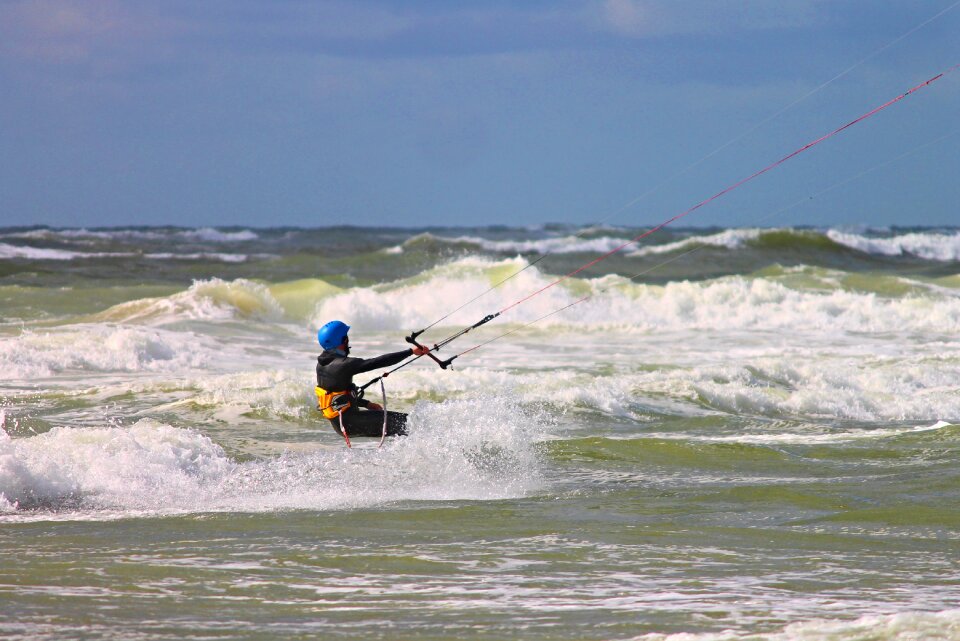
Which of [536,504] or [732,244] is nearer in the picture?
[536,504]

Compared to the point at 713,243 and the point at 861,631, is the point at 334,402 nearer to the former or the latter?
the point at 861,631

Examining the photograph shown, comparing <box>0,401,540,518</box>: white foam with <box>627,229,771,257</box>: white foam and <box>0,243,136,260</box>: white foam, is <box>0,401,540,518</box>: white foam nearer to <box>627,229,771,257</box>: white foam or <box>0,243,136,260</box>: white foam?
<box>0,243,136,260</box>: white foam

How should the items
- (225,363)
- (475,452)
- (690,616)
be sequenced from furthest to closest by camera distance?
(225,363) < (475,452) < (690,616)

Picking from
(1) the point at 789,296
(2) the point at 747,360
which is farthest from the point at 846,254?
(2) the point at 747,360

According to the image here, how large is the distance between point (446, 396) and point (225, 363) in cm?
414

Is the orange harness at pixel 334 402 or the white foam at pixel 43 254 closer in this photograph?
the orange harness at pixel 334 402

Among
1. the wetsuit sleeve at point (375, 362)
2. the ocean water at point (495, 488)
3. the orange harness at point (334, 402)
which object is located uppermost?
the wetsuit sleeve at point (375, 362)

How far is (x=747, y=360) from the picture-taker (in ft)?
55.3

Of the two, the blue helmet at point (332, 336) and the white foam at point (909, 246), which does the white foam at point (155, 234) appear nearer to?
the white foam at point (909, 246)

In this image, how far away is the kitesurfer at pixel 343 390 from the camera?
9453 millimetres

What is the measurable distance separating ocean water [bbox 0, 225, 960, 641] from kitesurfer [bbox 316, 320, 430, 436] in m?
0.25

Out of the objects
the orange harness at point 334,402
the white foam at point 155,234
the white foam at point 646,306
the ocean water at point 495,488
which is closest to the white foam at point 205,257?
the white foam at point 155,234

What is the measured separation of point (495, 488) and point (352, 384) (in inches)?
58.6

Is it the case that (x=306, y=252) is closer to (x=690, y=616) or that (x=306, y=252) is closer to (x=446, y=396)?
(x=446, y=396)
